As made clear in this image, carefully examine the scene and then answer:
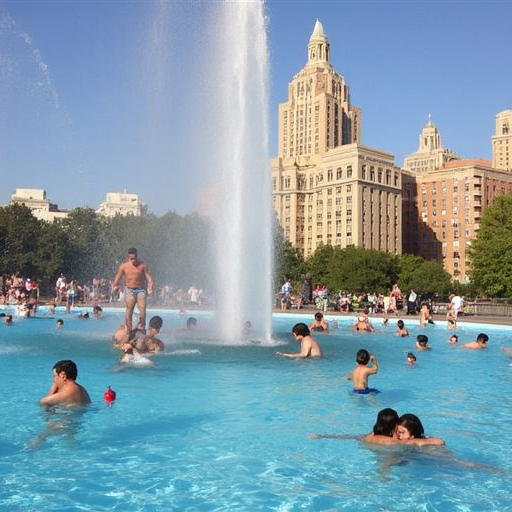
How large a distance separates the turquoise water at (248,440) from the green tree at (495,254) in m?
36.8

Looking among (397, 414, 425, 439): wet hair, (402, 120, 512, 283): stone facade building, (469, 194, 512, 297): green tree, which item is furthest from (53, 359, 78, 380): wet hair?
(402, 120, 512, 283): stone facade building

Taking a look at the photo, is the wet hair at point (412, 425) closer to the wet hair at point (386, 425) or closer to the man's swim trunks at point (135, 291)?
the wet hair at point (386, 425)

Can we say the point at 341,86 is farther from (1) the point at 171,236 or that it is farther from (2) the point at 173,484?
(2) the point at 173,484

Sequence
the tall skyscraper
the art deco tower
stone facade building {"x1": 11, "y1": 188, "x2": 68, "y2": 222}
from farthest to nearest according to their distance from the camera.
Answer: stone facade building {"x1": 11, "y1": 188, "x2": 68, "y2": 222} < the art deco tower < the tall skyscraper

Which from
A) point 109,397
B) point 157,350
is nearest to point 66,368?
point 109,397

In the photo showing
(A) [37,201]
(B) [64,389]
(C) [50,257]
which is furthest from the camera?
(A) [37,201]

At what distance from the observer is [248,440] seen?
832cm

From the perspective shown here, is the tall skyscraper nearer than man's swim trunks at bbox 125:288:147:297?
No

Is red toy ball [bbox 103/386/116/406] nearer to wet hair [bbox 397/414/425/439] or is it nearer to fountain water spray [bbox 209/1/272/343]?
wet hair [bbox 397/414/425/439]

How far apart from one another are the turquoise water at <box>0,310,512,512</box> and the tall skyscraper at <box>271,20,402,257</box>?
111706 millimetres

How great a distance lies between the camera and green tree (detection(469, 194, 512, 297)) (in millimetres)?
49875

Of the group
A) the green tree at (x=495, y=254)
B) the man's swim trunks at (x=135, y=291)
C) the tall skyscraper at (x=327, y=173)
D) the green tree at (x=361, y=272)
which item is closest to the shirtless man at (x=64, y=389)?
the man's swim trunks at (x=135, y=291)

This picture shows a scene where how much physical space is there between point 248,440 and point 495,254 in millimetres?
46806

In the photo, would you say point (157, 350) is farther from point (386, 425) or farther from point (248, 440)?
point (386, 425)
